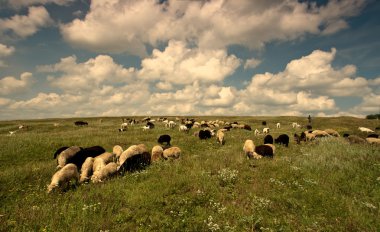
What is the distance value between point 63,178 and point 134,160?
4531mm

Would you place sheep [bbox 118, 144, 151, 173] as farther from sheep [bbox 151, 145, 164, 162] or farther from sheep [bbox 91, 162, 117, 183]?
sheep [bbox 151, 145, 164, 162]

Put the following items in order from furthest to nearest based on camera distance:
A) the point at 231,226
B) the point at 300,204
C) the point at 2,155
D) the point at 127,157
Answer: the point at 2,155
the point at 127,157
the point at 300,204
the point at 231,226

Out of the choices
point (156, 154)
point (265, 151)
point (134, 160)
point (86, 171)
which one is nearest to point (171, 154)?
point (156, 154)

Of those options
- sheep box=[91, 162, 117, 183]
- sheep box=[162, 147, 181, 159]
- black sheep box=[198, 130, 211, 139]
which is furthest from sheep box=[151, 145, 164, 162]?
black sheep box=[198, 130, 211, 139]

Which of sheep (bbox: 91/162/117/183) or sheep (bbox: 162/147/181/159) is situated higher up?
sheep (bbox: 162/147/181/159)

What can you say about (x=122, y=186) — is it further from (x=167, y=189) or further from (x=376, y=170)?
(x=376, y=170)

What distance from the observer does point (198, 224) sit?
929 centimetres

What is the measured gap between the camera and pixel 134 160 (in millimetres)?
16609

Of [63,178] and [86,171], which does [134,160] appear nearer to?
[86,171]

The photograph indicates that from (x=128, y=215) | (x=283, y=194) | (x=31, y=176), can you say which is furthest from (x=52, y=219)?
(x=283, y=194)

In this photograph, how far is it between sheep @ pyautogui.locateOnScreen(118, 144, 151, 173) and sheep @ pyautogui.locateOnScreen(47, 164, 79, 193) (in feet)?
8.56

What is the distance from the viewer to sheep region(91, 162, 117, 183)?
45.8ft

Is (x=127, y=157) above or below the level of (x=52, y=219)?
above

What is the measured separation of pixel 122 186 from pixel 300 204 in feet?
27.7
